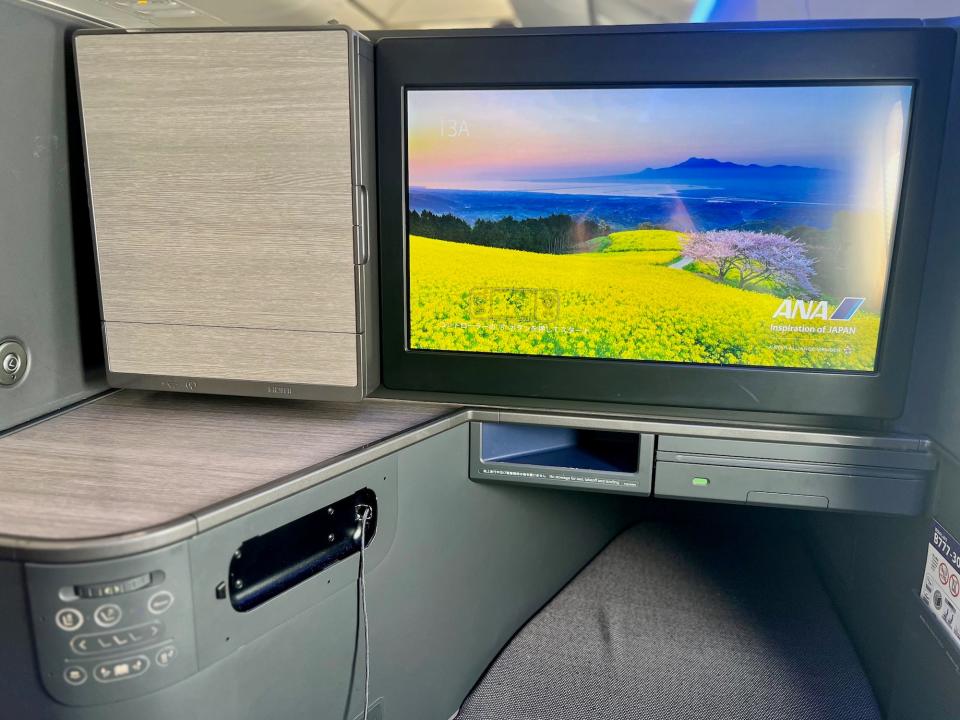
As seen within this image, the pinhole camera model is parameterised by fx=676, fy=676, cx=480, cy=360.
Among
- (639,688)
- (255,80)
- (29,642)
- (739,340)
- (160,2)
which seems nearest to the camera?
(29,642)

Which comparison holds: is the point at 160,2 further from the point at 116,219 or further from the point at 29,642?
the point at 29,642

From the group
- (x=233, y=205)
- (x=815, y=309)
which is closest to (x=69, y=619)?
(x=233, y=205)

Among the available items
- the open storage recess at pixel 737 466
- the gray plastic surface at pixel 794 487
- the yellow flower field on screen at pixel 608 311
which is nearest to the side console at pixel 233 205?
the yellow flower field on screen at pixel 608 311

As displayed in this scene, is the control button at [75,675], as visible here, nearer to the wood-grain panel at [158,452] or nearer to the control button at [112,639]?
the control button at [112,639]

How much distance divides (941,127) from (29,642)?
46.6 inches

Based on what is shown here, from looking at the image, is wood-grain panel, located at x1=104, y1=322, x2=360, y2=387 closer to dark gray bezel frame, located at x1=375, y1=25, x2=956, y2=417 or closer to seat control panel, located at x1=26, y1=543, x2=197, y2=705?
dark gray bezel frame, located at x1=375, y1=25, x2=956, y2=417

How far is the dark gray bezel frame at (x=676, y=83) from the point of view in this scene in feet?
2.85

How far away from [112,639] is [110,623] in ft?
0.05

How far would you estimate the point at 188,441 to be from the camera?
0.89 m

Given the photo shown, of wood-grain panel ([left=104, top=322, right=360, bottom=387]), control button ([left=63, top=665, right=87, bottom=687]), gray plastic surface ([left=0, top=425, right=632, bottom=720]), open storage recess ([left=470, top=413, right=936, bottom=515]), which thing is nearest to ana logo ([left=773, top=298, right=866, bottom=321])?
open storage recess ([left=470, top=413, right=936, bottom=515])

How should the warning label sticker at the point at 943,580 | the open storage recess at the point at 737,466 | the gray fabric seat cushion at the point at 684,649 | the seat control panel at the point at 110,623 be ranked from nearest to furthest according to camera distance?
the seat control panel at the point at 110,623 → the warning label sticker at the point at 943,580 → the open storage recess at the point at 737,466 → the gray fabric seat cushion at the point at 684,649

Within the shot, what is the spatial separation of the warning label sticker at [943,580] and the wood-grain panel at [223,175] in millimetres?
830

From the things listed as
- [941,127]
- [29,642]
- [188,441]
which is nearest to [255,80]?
[188,441]

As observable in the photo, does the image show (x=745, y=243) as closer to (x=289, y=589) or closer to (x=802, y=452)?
(x=802, y=452)
